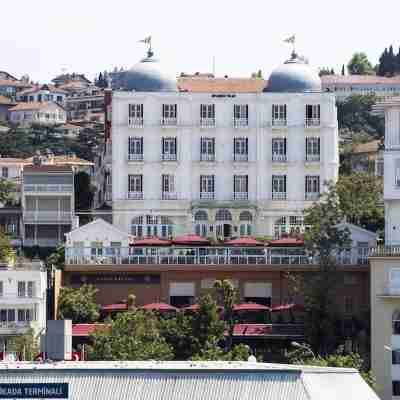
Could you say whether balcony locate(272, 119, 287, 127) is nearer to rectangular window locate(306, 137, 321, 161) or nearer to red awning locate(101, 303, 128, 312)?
rectangular window locate(306, 137, 321, 161)

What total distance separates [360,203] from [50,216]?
72.2 feet

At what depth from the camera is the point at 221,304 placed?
4754 inches

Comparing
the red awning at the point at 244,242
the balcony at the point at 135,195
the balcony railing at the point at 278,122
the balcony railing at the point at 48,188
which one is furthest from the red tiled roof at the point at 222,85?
the red awning at the point at 244,242

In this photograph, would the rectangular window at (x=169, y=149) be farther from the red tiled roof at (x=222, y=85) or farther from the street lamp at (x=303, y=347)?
the street lamp at (x=303, y=347)

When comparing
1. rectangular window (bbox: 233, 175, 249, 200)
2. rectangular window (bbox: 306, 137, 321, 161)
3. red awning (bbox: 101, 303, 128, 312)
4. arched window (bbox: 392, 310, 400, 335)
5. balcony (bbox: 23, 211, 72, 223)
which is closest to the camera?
arched window (bbox: 392, 310, 400, 335)

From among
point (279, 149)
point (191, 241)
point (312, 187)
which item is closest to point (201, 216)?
point (279, 149)

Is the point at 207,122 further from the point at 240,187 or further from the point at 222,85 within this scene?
the point at 222,85

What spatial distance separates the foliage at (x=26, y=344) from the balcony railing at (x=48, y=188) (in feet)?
96.5

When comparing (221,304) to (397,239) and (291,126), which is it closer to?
(397,239)

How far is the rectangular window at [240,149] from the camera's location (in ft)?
458

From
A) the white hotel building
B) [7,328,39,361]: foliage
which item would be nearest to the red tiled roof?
the white hotel building

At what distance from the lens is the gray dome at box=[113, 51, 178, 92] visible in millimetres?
140250

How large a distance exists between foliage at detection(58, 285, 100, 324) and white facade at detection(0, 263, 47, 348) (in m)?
1.15

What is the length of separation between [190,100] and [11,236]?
1535 cm
